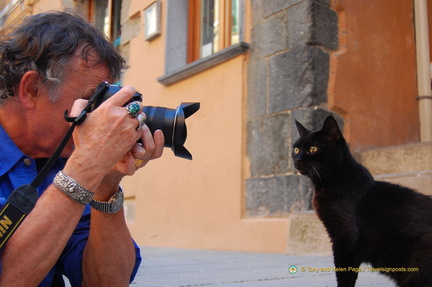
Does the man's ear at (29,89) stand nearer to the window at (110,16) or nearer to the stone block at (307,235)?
the stone block at (307,235)

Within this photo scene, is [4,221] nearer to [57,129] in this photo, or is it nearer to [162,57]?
[57,129]

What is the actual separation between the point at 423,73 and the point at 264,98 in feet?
4.40

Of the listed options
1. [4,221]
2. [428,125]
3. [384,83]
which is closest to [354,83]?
[384,83]

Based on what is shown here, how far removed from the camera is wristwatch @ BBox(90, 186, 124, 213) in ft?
3.80

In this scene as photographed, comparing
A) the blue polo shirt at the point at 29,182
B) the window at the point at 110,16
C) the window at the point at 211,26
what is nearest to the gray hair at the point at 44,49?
the blue polo shirt at the point at 29,182

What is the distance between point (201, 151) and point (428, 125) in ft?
6.23

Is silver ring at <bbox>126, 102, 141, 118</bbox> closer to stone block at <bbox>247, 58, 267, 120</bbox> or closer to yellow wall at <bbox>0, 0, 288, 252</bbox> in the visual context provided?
yellow wall at <bbox>0, 0, 288, 252</bbox>

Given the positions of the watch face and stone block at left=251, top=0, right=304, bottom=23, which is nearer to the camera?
the watch face

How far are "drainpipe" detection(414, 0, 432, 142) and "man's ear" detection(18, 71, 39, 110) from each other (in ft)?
11.1

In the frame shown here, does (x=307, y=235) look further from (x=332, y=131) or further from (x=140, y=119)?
(x=140, y=119)

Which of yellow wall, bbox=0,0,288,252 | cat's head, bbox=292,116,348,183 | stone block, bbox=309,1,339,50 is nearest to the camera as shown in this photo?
cat's head, bbox=292,116,348,183

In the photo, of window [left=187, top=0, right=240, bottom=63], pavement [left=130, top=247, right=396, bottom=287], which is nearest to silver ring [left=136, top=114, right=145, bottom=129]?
pavement [left=130, top=247, right=396, bottom=287]

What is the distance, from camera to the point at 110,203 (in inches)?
45.8

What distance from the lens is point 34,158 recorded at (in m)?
1.25
